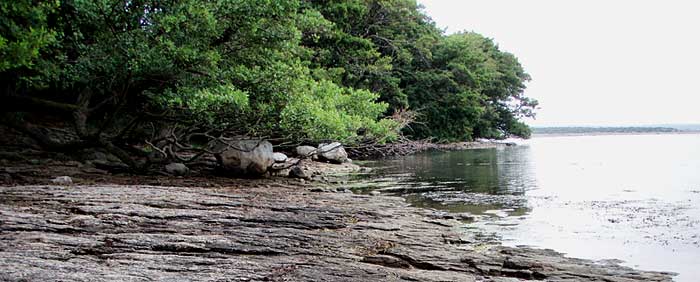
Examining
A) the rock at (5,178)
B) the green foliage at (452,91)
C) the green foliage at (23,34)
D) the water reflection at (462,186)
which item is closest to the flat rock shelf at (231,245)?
the rock at (5,178)

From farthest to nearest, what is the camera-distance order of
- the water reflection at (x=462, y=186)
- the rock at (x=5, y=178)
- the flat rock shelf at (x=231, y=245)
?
the water reflection at (x=462, y=186)
the rock at (x=5, y=178)
the flat rock shelf at (x=231, y=245)

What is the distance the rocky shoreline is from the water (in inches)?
40.7

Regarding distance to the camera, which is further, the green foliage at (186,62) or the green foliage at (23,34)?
the green foliage at (186,62)

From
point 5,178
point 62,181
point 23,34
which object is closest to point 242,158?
point 62,181

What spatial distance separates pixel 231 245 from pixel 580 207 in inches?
353

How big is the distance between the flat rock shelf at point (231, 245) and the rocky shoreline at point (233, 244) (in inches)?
0.6

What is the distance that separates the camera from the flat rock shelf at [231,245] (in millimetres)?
5422

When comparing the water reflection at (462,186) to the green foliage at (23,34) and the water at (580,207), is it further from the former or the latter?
the green foliage at (23,34)

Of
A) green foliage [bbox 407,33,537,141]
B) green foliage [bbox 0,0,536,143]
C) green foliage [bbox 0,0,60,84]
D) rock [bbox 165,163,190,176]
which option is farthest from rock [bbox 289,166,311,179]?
green foliage [bbox 407,33,537,141]

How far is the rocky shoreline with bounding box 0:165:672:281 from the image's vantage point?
543 centimetres

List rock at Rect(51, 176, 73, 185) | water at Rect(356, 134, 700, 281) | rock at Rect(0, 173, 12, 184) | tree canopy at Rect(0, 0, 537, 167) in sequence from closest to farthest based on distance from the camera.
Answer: water at Rect(356, 134, 700, 281), rock at Rect(0, 173, 12, 184), rock at Rect(51, 176, 73, 185), tree canopy at Rect(0, 0, 537, 167)

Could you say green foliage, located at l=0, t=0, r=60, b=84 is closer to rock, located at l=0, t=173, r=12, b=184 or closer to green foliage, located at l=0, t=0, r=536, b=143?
green foliage, located at l=0, t=0, r=536, b=143

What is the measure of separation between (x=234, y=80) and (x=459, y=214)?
6.82 meters

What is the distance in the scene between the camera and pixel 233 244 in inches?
261
